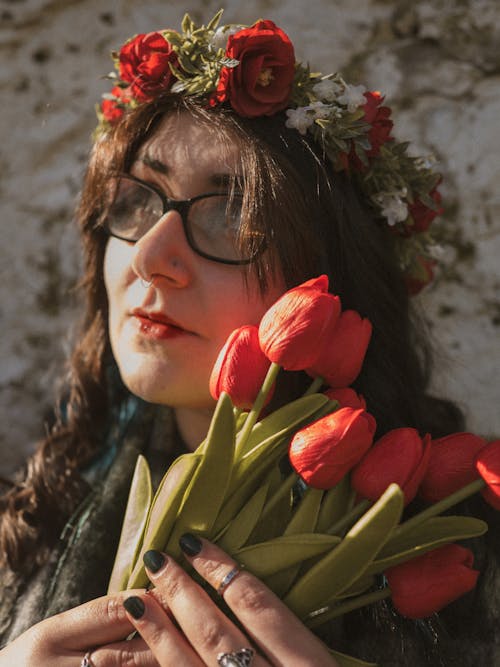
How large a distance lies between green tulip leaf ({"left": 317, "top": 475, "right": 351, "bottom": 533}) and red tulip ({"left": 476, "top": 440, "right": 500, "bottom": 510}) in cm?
18

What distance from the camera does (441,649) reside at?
1.24m

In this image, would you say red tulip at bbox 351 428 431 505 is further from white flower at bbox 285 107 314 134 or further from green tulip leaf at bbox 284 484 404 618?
white flower at bbox 285 107 314 134

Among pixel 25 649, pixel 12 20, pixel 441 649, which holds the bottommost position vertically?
pixel 441 649

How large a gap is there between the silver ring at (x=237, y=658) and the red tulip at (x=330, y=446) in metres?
0.22

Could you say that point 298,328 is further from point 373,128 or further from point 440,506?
point 373,128

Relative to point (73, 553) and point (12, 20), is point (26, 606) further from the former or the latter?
point (12, 20)

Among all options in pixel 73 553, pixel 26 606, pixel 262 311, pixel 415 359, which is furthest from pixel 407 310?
pixel 26 606

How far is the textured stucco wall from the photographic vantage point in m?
2.09

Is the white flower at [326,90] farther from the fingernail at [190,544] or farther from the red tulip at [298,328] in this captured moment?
the fingernail at [190,544]

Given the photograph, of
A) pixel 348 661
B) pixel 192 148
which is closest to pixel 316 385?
pixel 348 661

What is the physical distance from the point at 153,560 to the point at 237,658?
17cm

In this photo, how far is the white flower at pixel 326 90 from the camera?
4.62ft

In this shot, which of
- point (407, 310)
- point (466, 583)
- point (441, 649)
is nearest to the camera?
point (466, 583)

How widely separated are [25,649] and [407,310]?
958mm
